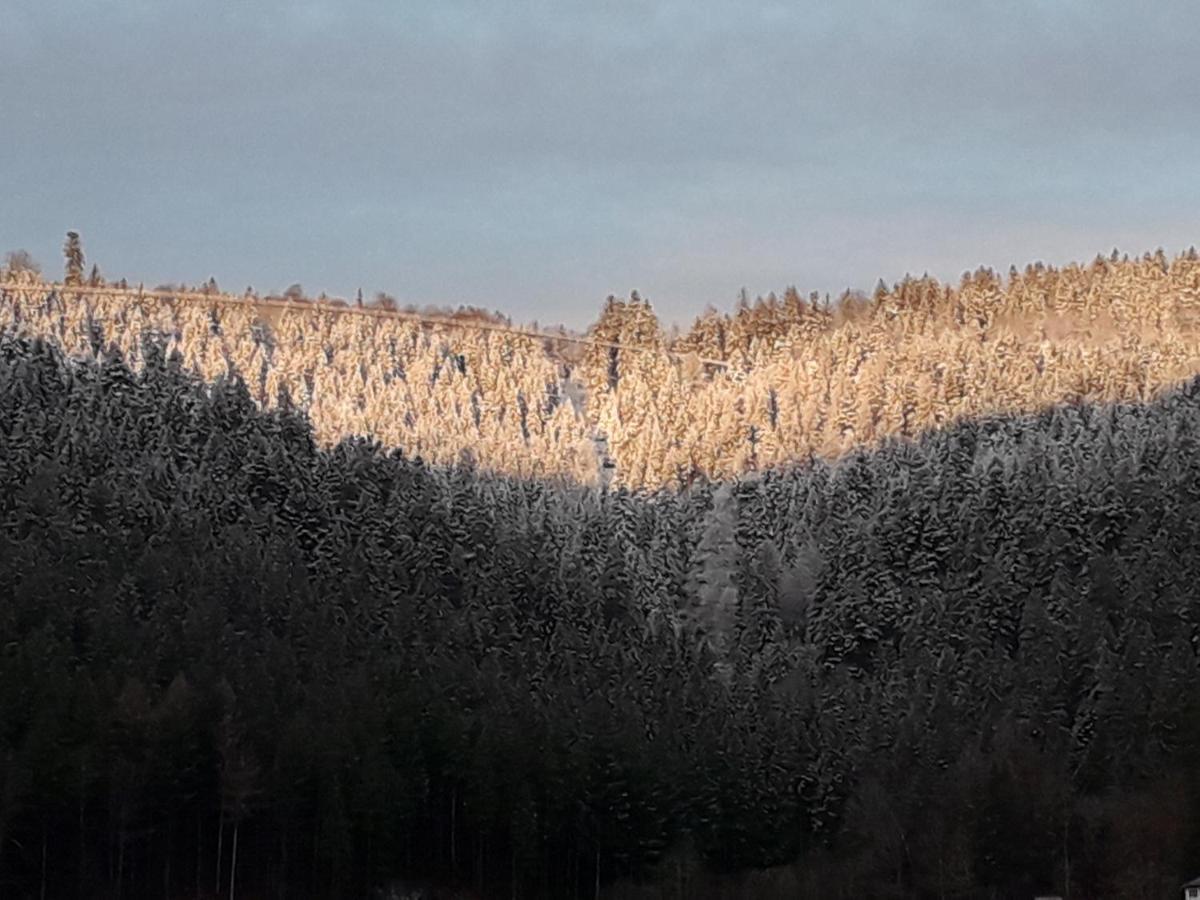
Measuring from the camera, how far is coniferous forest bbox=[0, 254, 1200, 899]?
95.5 m

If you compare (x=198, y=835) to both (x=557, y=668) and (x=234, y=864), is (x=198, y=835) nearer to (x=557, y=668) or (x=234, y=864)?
(x=234, y=864)

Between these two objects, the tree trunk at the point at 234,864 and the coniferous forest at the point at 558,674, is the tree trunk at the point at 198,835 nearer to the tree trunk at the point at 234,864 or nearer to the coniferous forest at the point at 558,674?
the coniferous forest at the point at 558,674

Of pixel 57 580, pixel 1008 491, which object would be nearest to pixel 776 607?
pixel 1008 491

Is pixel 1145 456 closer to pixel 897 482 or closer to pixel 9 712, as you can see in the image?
pixel 897 482

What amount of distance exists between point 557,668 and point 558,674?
238 centimetres

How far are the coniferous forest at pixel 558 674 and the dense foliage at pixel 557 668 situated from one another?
0.93 feet

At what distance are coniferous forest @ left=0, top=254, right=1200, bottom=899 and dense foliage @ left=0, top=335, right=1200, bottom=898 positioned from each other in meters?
0.28

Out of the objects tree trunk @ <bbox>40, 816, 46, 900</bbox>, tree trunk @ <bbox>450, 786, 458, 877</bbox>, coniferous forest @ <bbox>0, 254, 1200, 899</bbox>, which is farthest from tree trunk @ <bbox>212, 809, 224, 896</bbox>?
tree trunk @ <bbox>450, 786, 458, 877</bbox>

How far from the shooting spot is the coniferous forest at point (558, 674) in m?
95.5

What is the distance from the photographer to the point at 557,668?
136m

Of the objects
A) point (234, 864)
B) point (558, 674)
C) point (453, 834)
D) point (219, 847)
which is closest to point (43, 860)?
point (219, 847)

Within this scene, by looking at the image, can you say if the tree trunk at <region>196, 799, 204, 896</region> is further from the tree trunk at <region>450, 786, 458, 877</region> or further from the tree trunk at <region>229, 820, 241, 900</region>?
the tree trunk at <region>450, 786, 458, 877</region>

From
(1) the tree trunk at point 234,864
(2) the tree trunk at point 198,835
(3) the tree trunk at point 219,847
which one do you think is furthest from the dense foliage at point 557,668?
(1) the tree trunk at point 234,864

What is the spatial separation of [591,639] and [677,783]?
4000cm
